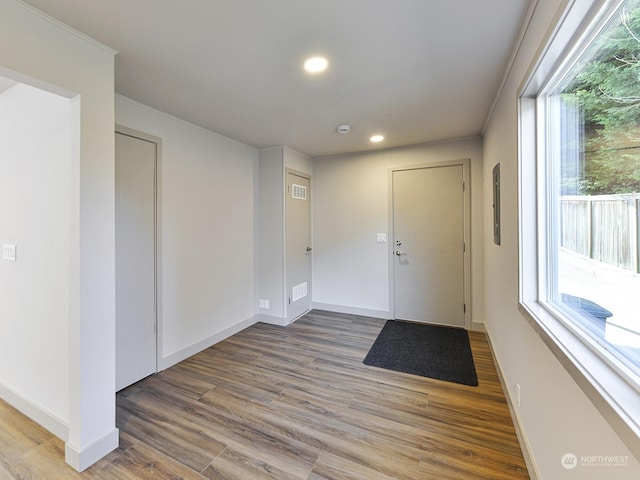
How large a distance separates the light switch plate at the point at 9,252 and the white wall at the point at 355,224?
3.25 m

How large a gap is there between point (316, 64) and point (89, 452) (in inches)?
106

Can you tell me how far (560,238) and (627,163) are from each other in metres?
0.69

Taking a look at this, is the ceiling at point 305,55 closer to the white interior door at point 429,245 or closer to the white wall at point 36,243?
the white wall at point 36,243

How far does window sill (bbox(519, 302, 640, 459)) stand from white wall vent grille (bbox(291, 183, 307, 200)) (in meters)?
3.19

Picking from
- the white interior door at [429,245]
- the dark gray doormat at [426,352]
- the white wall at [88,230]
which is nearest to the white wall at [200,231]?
the white wall at [88,230]

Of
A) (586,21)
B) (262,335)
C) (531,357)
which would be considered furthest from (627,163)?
(262,335)

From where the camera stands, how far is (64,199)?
1.67 m

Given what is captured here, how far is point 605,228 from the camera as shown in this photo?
0.99 meters

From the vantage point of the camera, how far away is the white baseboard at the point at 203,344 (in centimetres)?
267

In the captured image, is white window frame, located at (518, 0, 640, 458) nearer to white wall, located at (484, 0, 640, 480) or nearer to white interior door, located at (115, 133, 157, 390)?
white wall, located at (484, 0, 640, 480)

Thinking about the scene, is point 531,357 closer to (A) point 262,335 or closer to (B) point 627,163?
(B) point 627,163

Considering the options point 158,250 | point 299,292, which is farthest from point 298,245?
point 158,250

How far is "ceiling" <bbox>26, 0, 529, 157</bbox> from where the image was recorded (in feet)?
4.58

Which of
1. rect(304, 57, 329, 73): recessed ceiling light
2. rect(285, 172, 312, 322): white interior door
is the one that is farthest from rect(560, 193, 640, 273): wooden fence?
rect(285, 172, 312, 322): white interior door
